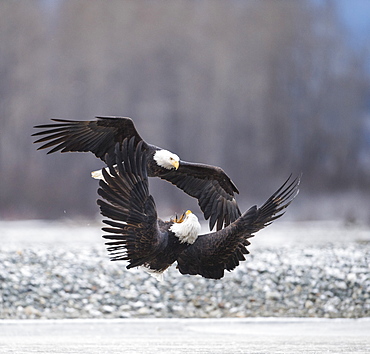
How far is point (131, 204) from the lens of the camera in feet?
12.0

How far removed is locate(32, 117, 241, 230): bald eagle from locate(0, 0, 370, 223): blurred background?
767cm

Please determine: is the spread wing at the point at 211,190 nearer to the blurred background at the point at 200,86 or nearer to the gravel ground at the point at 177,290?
the gravel ground at the point at 177,290

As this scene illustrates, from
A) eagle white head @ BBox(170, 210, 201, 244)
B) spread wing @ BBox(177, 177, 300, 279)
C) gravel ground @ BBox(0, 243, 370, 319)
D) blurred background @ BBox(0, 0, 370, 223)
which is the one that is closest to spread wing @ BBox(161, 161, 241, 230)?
spread wing @ BBox(177, 177, 300, 279)

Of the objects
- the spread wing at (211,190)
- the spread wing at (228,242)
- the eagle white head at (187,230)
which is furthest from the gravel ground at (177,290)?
the eagle white head at (187,230)

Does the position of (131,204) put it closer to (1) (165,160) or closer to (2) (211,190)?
(1) (165,160)

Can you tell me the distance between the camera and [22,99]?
12.3m

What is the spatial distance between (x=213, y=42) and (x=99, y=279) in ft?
18.5

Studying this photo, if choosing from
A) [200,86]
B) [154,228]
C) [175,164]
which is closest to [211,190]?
[175,164]

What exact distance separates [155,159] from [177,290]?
4.00 metres

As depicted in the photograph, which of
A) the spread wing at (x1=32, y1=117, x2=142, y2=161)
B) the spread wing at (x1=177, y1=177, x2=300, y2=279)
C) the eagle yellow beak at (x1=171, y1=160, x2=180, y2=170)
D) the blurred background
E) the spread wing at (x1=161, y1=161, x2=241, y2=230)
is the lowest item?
the spread wing at (x1=177, y1=177, x2=300, y2=279)

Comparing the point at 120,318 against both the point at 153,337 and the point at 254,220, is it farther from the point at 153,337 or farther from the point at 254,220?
the point at 254,220

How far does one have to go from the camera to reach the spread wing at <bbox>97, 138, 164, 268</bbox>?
3.64m

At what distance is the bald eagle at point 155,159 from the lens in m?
3.92

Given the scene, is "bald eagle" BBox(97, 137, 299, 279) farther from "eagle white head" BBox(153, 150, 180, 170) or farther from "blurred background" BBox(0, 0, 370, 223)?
"blurred background" BBox(0, 0, 370, 223)
